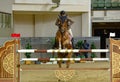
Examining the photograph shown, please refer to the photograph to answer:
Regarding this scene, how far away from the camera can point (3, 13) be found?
2045 centimetres

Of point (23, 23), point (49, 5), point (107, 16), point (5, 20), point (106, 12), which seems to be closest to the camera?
point (5, 20)

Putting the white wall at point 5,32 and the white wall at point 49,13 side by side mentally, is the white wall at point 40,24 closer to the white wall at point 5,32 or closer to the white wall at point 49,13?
the white wall at point 49,13

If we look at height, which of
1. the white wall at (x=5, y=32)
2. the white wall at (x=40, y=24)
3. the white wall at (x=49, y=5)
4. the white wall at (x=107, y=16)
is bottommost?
the white wall at (x=5, y=32)

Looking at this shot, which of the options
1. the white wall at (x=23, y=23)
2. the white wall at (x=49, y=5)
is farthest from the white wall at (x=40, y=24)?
the white wall at (x=49, y=5)

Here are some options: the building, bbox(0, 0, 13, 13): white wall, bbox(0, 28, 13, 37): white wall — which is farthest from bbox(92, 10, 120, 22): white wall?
bbox(0, 28, 13, 37): white wall

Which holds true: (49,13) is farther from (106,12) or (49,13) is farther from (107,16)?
(106,12)

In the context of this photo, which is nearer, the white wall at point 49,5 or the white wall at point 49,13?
the white wall at point 49,5

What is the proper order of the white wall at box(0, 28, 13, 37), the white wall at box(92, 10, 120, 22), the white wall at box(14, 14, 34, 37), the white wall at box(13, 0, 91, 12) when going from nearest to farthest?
the white wall at box(0, 28, 13, 37) → the white wall at box(13, 0, 91, 12) → the white wall at box(14, 14, 34, 37) → the white wall at box(92, 10, 120, 22)

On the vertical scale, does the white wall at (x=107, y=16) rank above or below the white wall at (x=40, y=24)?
above

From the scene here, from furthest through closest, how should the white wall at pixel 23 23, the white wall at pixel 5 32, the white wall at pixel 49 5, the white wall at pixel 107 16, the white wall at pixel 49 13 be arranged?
the white wall at pixel 107 16
the white wall at pixel 23 23
the white wall at pixel 49 13
the white wall at pixel 49 5
the white wall at pixel 5 32

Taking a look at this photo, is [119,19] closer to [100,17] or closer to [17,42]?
[100,17]

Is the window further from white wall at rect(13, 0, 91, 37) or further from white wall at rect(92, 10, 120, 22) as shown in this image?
white wall at rect(92, 10, 120, 22)

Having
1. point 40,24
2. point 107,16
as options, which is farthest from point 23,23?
point 107,16

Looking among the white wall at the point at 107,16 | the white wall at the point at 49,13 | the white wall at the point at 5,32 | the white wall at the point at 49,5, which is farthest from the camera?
the white wall at the point at 107,16
